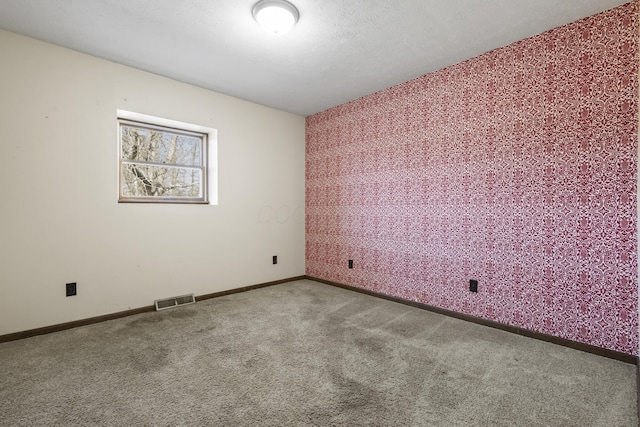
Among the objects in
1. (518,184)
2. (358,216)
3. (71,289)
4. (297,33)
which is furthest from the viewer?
(358,216)

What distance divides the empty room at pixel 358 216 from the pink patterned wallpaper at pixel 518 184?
16 mm

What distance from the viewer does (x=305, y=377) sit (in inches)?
72.1

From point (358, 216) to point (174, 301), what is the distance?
7.78 feet

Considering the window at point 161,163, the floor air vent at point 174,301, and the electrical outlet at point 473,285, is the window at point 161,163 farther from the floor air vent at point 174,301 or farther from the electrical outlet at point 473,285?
the electrical outlet at point 473,285

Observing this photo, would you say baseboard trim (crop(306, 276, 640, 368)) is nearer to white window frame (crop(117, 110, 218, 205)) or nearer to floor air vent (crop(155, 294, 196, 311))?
floor air vent (crop(155, 294, 196, 311))

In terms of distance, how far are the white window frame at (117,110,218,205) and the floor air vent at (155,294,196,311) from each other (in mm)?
1077

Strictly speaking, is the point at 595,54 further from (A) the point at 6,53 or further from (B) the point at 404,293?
(A) the point at 6,53

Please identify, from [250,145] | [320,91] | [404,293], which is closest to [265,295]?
[404,293]

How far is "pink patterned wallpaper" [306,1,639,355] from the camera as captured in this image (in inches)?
83.1

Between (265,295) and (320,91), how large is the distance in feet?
8.46

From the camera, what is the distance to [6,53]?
2.40 meters

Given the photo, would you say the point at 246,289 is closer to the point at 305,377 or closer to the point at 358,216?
the point at 358,216

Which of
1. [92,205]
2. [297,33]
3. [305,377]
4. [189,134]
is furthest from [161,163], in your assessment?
[305,377]

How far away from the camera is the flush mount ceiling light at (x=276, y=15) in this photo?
6.71 ft
